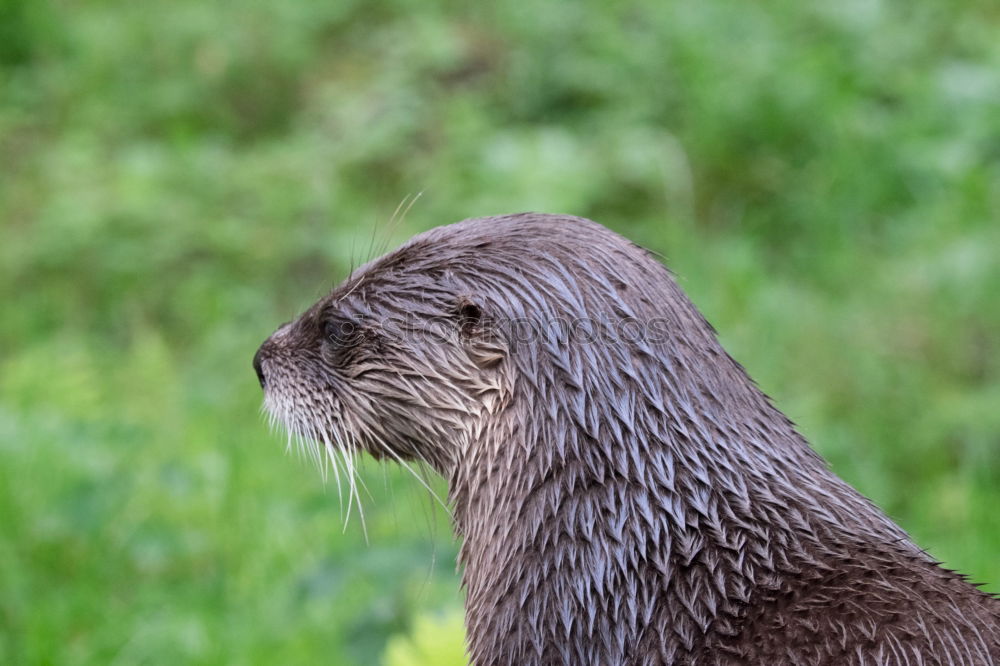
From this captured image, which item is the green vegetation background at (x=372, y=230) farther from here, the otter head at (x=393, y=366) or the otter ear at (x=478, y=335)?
the otter ear at (x=478, y=335)

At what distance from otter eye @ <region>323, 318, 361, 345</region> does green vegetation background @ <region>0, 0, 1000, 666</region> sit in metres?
0.59

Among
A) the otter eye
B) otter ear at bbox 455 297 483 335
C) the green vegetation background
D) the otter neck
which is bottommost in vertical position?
the otter neck

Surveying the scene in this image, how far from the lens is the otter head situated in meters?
1.69

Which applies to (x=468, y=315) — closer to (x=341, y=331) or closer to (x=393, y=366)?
(x=393, y=366)

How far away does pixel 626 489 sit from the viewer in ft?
5.14

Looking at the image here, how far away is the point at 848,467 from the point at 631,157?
1.65 metres

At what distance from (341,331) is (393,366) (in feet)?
0.42

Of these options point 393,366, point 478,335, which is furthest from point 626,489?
point 393,366

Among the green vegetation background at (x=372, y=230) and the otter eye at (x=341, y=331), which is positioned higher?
the green vegetation background at (x=372, y=230)

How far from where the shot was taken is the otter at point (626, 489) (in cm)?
147

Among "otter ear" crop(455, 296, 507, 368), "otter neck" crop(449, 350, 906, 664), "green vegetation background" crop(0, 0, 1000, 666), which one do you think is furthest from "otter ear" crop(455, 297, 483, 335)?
"green vegetation background" crop(0, 0, 1000, 666)

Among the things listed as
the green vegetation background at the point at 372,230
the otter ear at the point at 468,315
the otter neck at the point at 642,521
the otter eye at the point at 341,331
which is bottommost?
the otter neck at the point at 642,521

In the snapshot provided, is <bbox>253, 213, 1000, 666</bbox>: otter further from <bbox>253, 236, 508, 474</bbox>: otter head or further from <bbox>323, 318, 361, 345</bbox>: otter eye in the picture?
<bbox>323, 318, 361, 345</bbox>: otter eye

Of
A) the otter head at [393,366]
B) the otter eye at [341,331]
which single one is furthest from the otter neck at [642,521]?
the otter eye at [341,331]
